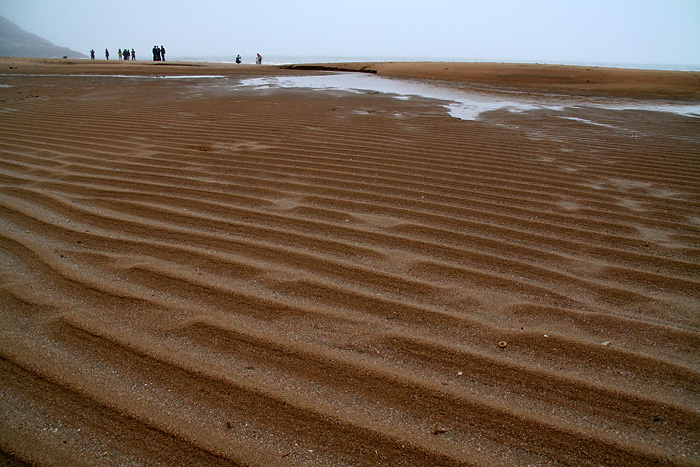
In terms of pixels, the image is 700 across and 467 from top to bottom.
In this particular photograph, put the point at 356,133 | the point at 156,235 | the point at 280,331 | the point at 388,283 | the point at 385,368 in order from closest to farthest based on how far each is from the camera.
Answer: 1. the point at 385,368
2. the point at 280,331
3. the point at 388,283
4. the point at 156,235
5. the point at 356,133

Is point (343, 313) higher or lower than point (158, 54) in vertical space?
lower

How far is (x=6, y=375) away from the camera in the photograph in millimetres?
1425

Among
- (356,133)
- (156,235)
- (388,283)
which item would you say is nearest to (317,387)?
(388,283)

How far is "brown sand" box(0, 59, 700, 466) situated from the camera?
1.27 metres

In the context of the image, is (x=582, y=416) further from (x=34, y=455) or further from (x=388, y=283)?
(x=34, y=455)

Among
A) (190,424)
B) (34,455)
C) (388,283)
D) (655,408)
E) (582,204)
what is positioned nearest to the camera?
(34,455)

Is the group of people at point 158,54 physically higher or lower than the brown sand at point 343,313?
higher

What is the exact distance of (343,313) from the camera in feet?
5.98

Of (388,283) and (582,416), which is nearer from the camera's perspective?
(582,416)

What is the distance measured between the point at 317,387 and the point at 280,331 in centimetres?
33

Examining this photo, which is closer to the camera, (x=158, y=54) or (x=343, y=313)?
(x=343, y=313)

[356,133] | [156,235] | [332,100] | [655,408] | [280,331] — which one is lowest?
[655,408]

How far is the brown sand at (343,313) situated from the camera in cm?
127

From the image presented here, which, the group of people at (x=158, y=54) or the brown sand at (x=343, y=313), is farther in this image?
the group of people at (x=158, y=54)
